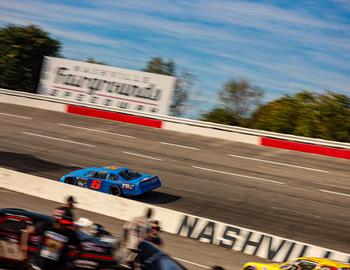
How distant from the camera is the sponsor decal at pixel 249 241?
40.5 feet

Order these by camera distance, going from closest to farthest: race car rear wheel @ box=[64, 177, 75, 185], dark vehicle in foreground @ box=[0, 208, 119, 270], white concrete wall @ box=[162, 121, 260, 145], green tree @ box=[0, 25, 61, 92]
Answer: dark vehicle in foreground @ box=[0, 208, 119, 270], race car rear wheel @ box=[64, 177, 75, 185], white concrete wall @ box=[162, 121, 260, 145], green tree @ box=[0, 25, 61, 92]

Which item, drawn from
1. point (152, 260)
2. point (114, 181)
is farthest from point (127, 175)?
point (152, 260)

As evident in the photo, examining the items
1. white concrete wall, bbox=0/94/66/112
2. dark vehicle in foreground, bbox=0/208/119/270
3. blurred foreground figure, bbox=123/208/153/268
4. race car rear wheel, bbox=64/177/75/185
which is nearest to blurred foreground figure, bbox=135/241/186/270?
dark vehicle in foreground, bbox=0/208/119/270

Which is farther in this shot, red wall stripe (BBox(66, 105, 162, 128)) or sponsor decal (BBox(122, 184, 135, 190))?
red wall stripe (BBox(66, 105, 162, 128))

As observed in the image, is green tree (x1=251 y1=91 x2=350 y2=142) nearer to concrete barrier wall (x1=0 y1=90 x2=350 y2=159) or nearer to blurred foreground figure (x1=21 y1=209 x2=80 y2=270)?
concrete barrier wall (x1=0 y1=90 x2=350 y2=159)

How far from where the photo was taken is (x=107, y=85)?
36.4 meters

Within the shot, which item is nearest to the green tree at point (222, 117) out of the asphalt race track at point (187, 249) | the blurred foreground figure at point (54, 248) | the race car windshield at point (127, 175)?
the race car windshield at point (127, 175)

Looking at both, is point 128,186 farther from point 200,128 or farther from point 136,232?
point 200,128

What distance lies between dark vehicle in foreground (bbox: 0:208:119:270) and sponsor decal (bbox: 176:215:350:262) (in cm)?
544

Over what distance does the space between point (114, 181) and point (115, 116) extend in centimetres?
1526

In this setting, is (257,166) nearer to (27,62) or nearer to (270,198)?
(270,198)

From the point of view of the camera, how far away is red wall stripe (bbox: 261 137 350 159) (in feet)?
82.9

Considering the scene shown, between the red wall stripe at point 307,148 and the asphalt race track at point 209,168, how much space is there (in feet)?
1.61

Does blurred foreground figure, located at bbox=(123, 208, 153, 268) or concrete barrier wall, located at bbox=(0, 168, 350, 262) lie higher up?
blurred foreground figure, located at bbox=(123, 208, 153, 268)
